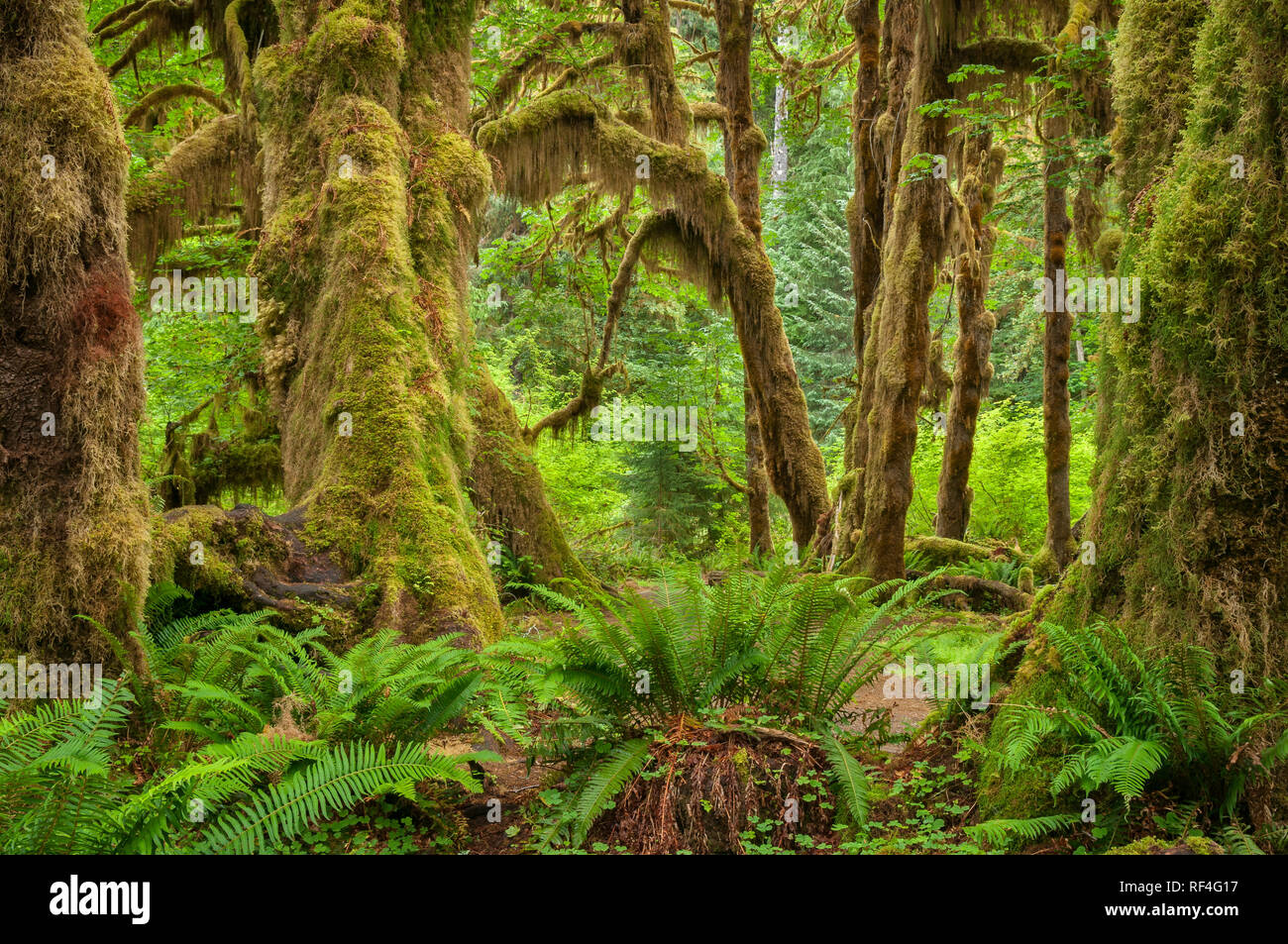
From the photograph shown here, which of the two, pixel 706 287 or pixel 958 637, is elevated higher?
pixel 706 287

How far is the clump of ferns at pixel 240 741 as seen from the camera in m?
3.19

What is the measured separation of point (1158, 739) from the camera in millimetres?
3449

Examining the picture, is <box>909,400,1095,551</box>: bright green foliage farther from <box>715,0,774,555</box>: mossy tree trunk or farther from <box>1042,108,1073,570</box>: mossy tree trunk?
<box>715,0,774,555</box>: mossy tree trunk

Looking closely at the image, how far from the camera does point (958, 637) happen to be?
8.71 m

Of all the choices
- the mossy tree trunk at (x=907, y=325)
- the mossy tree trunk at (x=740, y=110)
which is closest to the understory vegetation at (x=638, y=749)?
the mossy tree trunk at (x=907, y=325)

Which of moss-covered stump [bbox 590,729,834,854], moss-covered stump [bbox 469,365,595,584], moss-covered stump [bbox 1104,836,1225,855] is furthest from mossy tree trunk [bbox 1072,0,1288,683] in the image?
moss-covered stump [bbox 469,365,595,584]

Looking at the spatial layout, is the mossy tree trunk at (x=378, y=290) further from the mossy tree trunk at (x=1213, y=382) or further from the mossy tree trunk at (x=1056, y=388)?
the mossy tree trunk at (x=1056, y=388)

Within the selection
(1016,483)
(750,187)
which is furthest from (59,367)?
(1016,483)

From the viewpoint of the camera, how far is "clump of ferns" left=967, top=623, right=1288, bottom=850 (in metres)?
3.26

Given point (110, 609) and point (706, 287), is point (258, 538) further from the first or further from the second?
point (706, 287)

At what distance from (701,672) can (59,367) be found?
12.2ft

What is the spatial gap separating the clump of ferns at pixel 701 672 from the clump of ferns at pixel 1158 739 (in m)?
0.85
